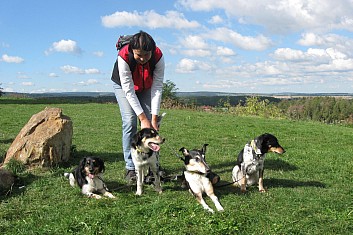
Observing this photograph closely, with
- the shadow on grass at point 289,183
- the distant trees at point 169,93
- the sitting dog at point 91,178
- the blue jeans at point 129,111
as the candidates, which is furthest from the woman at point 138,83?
the distant trees at point 169,93

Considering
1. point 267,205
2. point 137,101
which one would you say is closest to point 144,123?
point 137,101

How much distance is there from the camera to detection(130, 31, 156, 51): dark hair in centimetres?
551

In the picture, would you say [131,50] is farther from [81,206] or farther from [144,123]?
[81,206]

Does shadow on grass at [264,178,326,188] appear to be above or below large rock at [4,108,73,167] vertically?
below

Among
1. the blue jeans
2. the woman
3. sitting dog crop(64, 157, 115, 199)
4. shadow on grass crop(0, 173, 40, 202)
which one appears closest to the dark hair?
the woman

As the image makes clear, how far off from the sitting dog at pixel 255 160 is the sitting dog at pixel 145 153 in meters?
1.58

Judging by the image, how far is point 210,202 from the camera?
5.88m

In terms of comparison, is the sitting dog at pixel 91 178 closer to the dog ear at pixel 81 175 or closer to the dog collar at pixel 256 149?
the dog ear at pixel 81 175

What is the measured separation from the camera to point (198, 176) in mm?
6047

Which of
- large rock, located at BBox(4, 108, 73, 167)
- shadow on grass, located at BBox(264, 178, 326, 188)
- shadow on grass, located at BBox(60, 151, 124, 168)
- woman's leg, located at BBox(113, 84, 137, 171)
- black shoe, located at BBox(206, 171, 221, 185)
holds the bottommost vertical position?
shadow on grass, located at BBox(264, 178, 326, 188)

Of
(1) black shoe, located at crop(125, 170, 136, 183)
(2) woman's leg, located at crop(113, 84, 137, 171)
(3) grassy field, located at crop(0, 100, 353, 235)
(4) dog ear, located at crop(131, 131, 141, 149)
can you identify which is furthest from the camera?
(1) black shoe, located at crop(125, 170, 136, 183)

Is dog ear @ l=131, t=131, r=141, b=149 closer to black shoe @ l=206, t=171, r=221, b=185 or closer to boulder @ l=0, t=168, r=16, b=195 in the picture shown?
black shoe @ l=206, t=171, r=221, b=185

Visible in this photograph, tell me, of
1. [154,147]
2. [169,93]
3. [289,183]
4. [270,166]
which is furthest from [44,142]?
[169,93]

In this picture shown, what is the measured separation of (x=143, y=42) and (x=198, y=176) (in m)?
2.39
